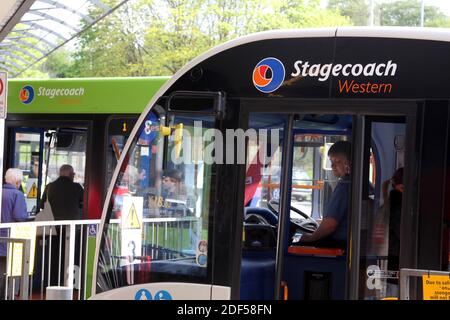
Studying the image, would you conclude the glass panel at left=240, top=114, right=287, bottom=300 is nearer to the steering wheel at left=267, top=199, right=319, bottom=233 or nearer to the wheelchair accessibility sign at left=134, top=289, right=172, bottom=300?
the steering wheel at left=267, top=199, right=319, bottom=233

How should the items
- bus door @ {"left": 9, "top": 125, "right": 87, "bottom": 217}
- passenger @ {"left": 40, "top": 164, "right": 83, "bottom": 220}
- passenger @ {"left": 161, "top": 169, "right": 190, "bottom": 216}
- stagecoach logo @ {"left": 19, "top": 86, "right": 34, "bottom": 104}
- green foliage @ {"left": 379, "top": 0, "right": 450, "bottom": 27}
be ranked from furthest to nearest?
1. green foliage @ {"left": 379, "top": 0, "right": 450, "bottom": 27}
2. stagecoach logo @ {"left": 19, "top": 86, "right": 34, "bottom": 104}
3. bus door @ {"left": 9, "top": 125, "right": 87, "bottom": 217}
4. passenger @ {"left": 40, "top": 164, "right": 83, "bottom": 220}
5. passenger @ {"left": 161, "top": 169, "right": 190, "bottom": 216}

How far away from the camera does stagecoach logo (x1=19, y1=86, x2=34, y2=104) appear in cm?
1363

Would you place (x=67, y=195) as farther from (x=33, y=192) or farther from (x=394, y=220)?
(x=394, y=220)

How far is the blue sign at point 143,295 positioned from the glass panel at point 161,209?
0.09 meters

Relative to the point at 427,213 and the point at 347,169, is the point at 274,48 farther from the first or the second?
the point at 427,213

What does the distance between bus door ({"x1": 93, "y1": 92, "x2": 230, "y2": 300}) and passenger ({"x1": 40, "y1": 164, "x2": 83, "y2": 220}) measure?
5796 mm

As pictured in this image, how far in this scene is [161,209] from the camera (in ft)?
22.4

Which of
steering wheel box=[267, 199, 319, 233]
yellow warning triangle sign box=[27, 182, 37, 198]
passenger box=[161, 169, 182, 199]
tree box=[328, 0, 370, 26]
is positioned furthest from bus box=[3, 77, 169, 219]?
tree box=[328, 0, 370, 26]

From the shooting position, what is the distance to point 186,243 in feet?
22.1

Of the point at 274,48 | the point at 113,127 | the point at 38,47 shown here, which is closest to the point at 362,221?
the point at 274,48

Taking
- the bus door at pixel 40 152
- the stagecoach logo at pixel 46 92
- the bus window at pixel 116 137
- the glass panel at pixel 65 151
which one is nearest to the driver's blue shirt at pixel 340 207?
the bus window at pixel 116 137

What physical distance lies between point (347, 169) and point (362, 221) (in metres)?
0.50

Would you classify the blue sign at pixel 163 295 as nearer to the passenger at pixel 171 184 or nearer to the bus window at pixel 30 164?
the passenger at pixel 171 184

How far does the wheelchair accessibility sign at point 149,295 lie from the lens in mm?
6789
